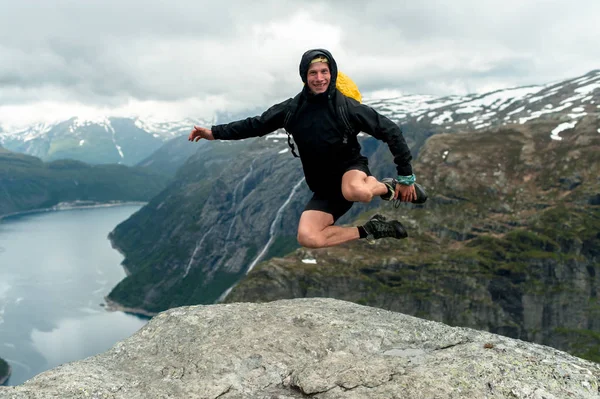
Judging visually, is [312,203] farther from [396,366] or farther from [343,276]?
[343,276]

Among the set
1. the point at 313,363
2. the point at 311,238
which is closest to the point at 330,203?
the point at 311,238

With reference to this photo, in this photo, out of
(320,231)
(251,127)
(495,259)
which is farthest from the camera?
(495,259)

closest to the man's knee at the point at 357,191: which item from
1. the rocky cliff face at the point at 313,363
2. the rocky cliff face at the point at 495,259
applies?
the rocky cliff face at the point at 313,363

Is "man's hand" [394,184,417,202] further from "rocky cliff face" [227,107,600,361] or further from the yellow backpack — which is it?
"rocky cliff face" [227,107,600,361]

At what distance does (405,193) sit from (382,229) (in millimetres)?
1319

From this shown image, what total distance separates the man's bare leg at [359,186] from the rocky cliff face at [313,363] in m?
3.09

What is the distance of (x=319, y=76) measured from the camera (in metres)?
10.0

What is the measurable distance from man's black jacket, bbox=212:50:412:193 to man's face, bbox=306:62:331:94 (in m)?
0.11

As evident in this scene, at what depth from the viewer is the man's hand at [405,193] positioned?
11.5m

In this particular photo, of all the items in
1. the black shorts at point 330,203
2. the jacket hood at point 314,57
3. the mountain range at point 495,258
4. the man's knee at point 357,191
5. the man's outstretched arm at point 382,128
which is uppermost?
the jacket hood at point 314,57

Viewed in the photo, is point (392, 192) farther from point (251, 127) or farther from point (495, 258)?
point (495, 258)

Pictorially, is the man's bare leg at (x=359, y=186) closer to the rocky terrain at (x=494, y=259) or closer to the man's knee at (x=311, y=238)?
the man's knee at (x=311, y=238)

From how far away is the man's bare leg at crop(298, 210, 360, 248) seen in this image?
38.2ft

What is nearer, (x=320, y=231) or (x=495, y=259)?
(x=320, y=231)
